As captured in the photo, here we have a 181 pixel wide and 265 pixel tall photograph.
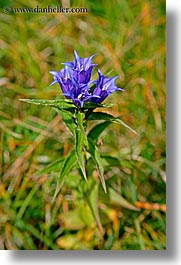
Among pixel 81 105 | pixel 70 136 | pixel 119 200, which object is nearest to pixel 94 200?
pixel 119 200

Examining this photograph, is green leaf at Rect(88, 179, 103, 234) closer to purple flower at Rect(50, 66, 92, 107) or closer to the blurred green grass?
the blurred green grass

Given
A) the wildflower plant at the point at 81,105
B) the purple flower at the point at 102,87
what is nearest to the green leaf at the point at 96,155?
the wildflower plant at the point at 81,105

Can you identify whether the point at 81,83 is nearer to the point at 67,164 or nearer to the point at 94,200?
the point at 67,164

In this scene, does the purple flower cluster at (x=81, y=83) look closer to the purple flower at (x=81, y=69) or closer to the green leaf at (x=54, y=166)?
the purple flower at (x=81, y=69)

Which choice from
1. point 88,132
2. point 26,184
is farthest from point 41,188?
point 88,132

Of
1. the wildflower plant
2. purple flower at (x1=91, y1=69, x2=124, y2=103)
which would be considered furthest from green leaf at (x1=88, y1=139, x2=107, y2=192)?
purple flower at (x1=91, y1=69, x2=124, y2=103)

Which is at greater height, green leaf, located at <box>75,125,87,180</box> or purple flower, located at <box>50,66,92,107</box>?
purple flower, located at <box>50,66,92,107</box>

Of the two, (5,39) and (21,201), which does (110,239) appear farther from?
(5,39)
